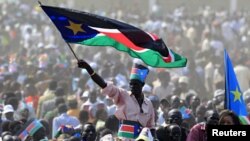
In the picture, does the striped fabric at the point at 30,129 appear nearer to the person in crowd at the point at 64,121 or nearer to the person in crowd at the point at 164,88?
the person in crowd at the point at 64,121

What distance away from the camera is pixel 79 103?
16516 millimetres

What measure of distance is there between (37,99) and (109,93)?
7.28 m

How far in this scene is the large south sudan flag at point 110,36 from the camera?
10.0 metres

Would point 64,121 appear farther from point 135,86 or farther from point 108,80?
point 108,80

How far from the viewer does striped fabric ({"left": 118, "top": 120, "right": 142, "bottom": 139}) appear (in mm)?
9859

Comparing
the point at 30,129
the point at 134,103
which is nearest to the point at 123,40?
the point at 134,103

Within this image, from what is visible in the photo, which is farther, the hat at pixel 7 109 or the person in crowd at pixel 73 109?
the person in crowd at pixel 73 109

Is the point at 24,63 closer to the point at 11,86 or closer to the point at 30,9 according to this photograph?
the point at 11,86

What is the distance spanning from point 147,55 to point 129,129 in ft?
2.57

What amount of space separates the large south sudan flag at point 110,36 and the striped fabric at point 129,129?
644 millimetres

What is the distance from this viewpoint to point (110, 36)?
10180mm

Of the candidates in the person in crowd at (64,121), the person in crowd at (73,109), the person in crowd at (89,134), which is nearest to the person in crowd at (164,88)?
the person in crowd at (73,109)

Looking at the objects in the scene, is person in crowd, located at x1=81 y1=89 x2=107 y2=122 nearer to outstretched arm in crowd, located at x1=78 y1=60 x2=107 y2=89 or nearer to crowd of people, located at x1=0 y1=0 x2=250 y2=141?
A: crowd of people, located at x1=0 y1=0 x2=250 y2=141

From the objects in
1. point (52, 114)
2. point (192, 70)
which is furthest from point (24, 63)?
point (52, 114)
